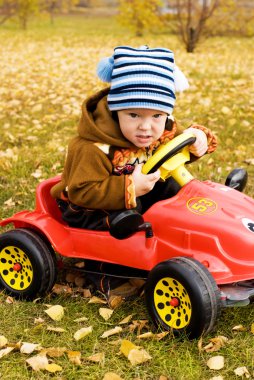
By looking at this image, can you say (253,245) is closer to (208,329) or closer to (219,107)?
(208,329)

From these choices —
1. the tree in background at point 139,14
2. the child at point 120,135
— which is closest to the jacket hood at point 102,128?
the child at point 120,135

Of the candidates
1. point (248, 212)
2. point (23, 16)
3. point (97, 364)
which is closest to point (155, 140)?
point (248, 212)

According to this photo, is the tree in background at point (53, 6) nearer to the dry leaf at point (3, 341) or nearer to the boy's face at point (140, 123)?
the boy's face at point (140, 123)

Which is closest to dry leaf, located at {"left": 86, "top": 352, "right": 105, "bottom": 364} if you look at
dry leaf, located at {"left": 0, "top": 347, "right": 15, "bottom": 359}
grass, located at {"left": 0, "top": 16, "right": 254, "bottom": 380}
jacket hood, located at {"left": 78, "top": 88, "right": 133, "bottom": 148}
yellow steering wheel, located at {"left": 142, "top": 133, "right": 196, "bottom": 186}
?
grass, located at {"left": 0, "top": 16, "right": 254, "bottom": 380}

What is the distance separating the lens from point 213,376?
2.40 metres

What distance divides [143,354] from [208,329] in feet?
0.98

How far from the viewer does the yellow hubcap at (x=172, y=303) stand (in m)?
2.56

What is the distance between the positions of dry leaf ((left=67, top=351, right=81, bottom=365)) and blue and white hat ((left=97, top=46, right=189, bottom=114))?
1157 millimetres

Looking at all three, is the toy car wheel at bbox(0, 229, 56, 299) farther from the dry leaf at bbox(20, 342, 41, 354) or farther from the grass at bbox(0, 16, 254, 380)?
the dry leaf at bbox(20, 342, 41, 354)

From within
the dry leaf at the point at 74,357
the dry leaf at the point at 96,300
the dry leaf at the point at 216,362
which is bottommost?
the dry leaf at the point at 96,300

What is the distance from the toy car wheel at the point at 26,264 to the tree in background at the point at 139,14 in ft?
53.2

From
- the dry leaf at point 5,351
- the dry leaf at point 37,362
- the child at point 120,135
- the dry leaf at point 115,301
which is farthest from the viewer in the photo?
the dry leaf at point 115,301

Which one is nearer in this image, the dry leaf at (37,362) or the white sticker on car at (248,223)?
the dry leaf at (37,362)

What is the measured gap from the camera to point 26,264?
3088 millimetres
